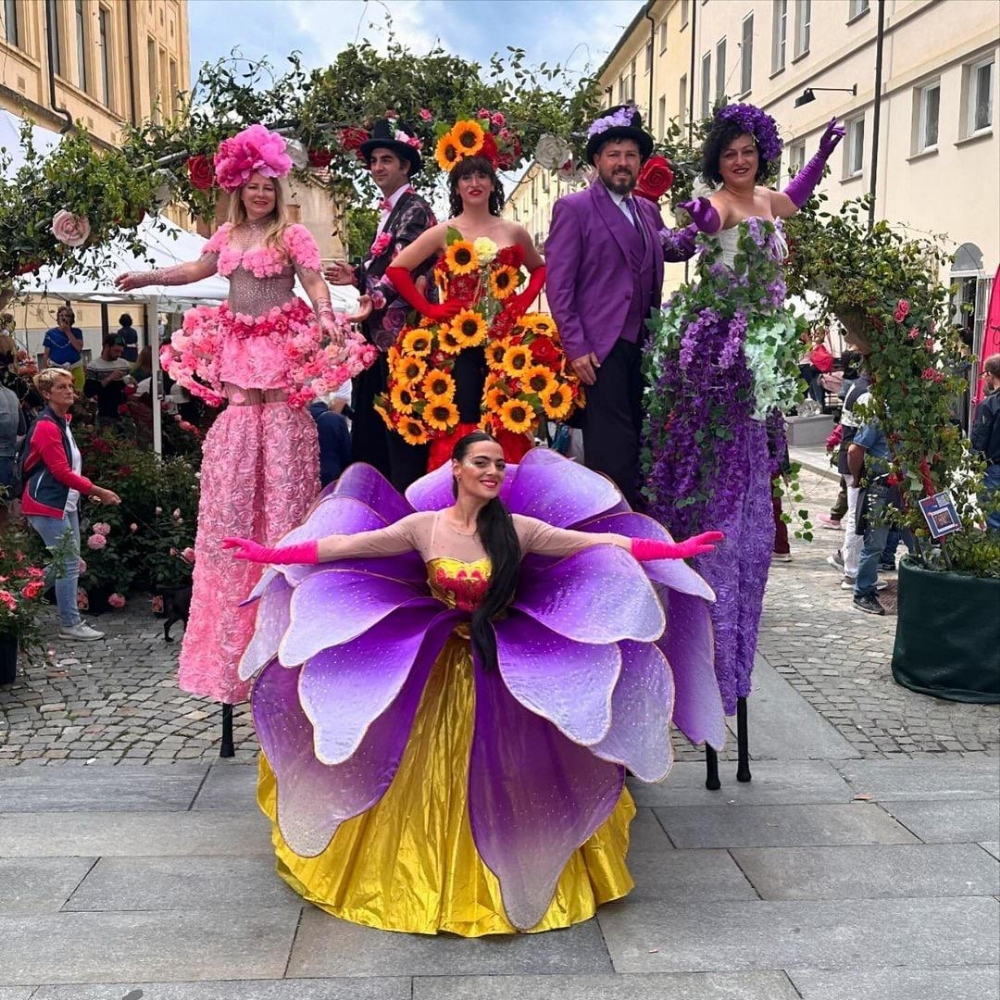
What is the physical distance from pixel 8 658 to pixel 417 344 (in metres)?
2.75

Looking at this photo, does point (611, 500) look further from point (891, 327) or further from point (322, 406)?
Result: point (322, 406)

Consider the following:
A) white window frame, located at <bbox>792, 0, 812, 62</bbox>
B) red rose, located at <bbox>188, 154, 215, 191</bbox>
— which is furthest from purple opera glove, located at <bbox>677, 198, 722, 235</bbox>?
white window frame, located at <bbox>792, 0, 812, 62</bbox>

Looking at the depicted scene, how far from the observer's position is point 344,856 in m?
3.35

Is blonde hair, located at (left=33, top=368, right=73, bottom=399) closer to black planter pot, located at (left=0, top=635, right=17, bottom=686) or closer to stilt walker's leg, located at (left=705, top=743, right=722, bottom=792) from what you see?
black planter pot, located at (left=0, top=635, right=17, bottom=686)

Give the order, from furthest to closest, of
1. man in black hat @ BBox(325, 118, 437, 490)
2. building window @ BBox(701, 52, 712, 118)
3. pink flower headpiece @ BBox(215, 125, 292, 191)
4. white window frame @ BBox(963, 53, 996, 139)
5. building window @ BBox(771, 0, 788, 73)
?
building window @ BBox(701, 52, 712, 118)
building window @ BBox(771, 0, 788, 73)
white window frame @ BBox(963, 53, 996, 139)
man in black hat @ BBox(325, 118, 437, 490)
pink flower headpiece @ BBox(215, 125, 292, 191)

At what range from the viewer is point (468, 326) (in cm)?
450

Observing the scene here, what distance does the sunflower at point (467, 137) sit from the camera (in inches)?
180

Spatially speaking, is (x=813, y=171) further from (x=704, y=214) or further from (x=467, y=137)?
(x=467, y=137)

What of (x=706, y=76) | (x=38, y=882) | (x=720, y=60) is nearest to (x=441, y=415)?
(x=38, y=882)

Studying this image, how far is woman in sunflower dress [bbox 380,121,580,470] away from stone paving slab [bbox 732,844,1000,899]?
72.0 inches

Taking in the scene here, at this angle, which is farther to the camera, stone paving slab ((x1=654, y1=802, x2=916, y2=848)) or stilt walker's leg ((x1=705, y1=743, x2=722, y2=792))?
stilt walker's leg ((x1=705, y1=743, x2=722, y2=792))

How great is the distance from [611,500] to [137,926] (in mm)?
1963

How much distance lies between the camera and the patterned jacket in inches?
199

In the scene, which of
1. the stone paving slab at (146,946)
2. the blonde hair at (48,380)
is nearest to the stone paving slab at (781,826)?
the stone paving slab at (146,946)
